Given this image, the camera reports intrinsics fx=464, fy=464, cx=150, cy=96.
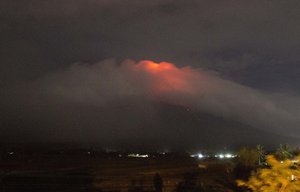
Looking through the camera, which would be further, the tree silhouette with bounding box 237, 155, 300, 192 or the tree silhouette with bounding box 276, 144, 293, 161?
the tree silhouette with bounding box 276, 144, 293, 161

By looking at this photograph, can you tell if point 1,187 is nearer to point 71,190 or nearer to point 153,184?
point 71,190

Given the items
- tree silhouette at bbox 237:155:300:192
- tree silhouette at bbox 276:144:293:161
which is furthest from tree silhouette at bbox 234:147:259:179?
tree silhouette at bbox 237:155:300:192

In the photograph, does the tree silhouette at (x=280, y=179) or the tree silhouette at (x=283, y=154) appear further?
the tree silhouette at (x=283, y=154)

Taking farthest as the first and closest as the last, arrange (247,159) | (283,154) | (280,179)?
(247,159)
(283,154)
(280,179)

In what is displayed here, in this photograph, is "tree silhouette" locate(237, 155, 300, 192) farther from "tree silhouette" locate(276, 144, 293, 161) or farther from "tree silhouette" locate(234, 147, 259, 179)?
"tree silhouette" locate(234, 147, 259, 179)

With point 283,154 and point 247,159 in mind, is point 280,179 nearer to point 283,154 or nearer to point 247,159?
point 283,154

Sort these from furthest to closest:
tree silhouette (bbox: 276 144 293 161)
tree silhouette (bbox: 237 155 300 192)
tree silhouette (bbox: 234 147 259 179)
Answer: tree silhouette (bbox: 234 147 259 179) < tree silhouette (bbox: 276 144 293 161) < tree silhouette (bbox: 237 155 300 192)

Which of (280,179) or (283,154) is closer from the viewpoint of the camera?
(280,179)

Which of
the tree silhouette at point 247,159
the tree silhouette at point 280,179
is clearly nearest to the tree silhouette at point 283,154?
the tree silhouette at point 247,159

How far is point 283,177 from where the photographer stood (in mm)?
19281

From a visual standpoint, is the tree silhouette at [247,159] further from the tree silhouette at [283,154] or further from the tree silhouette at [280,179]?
the tree silhouette at [280,179]

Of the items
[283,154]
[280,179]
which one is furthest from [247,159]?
[280,179]

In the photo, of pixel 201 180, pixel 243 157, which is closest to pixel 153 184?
pixel 201 180

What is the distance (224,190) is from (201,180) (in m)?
6.93
